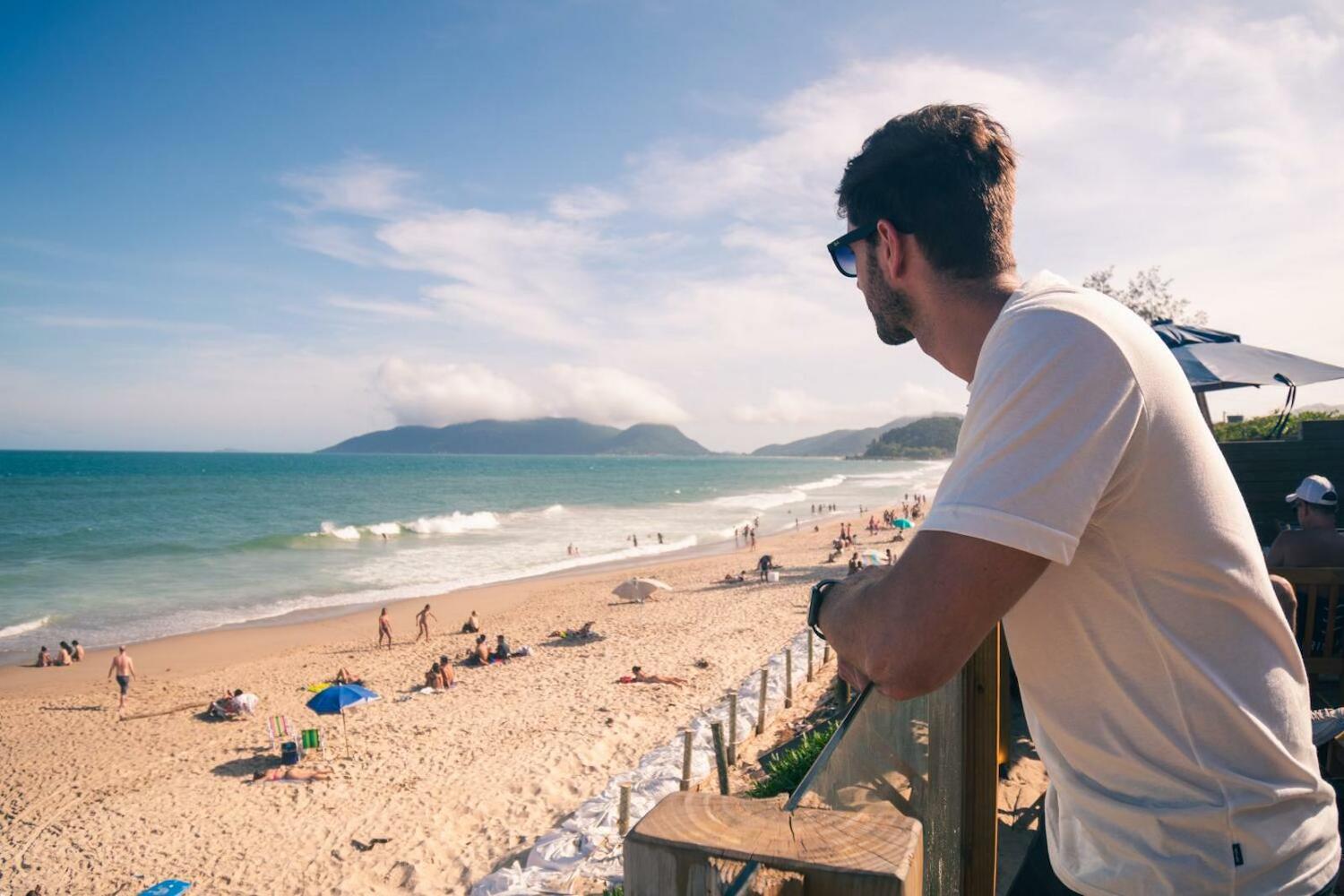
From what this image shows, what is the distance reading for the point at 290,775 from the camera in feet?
37.3

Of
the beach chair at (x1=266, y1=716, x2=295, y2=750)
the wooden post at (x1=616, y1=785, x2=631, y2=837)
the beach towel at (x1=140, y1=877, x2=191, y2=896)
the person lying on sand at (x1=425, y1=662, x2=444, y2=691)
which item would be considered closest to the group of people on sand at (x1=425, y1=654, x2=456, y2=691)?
the person lying on sand at (x1=425, y1=662, x2=444, y2=691)

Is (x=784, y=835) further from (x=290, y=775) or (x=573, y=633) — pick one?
(x=573, y=633)

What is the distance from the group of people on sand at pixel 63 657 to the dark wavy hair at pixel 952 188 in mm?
23339

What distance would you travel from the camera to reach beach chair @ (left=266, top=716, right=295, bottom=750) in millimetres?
12609

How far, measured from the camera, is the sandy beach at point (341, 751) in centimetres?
922

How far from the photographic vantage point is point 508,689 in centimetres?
1538

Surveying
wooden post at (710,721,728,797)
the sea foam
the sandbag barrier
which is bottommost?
the sea foam

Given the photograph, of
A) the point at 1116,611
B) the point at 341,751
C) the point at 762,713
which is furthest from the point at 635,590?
the point at 1116,611

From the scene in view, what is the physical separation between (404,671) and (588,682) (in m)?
4.67

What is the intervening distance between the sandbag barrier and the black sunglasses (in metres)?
6.74

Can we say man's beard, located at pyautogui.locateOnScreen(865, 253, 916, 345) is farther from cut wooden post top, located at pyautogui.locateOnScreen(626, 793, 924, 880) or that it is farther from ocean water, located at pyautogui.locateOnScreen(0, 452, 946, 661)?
ocean water, located at pyautogui.locateOnScreen(0, 452, 946, 661)

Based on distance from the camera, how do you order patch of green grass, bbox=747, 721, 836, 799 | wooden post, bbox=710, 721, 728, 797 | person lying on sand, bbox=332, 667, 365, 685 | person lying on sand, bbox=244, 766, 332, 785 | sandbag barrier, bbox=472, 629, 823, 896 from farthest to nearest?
person lying on sand, bbox=332, 667, 365, 685
person lying on sand, bbox=244, 766, 332, 785
sandbag barrier, bbox=472, 629, 823, 896
wooden post, bbox=710, 721, 728, 797
patch of green grass, bbox=747, 721, 836, 799

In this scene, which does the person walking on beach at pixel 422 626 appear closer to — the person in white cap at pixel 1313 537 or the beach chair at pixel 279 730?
the beach chair at pixel 279 730

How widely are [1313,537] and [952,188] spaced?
4.59 metres
